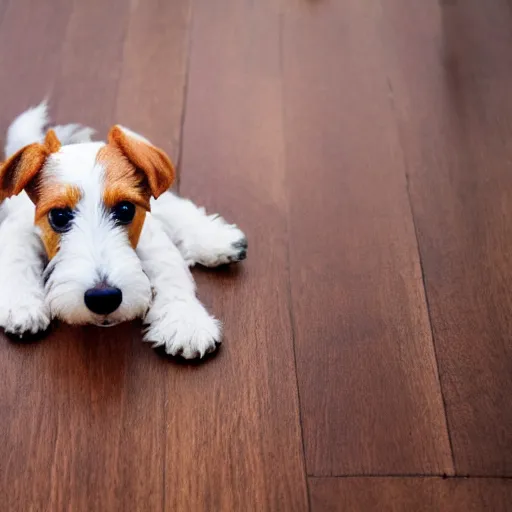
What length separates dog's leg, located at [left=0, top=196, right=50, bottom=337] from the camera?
1.21 m

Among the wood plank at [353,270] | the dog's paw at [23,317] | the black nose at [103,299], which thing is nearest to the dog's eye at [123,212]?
the black nose at [103,299]

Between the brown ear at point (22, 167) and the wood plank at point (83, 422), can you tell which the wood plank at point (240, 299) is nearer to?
the wood plank at point (83, 422)

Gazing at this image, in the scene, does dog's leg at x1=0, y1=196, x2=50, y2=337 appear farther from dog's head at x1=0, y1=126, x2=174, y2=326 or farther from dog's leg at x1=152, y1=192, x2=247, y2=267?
dog's leg at x1=152, y1=192, x2=247, y2=267

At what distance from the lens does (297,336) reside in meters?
1.31

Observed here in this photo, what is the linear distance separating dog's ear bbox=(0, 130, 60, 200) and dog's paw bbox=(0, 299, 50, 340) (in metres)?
0.20

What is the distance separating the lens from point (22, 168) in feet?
3.67

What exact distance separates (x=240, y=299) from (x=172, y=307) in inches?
6.3

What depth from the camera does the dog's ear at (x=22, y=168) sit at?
1.11 meters

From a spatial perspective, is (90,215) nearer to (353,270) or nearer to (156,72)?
(353,270)

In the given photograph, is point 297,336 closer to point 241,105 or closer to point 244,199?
point 244,199

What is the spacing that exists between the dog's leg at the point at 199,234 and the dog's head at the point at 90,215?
0.78 ft

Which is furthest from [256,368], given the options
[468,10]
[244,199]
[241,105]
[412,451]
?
[468,10]

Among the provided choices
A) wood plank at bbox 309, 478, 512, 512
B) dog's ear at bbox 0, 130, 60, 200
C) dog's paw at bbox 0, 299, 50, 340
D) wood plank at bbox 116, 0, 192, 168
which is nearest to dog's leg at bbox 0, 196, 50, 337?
dog's paw at bbox 0, 299, 50, 340

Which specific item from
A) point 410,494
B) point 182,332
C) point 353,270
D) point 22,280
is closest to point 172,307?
point 182,332
